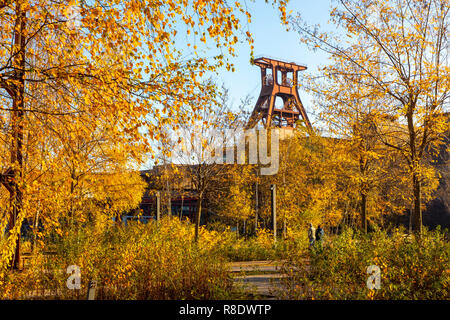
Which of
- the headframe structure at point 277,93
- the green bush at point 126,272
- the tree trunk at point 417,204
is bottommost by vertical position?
the green bush at point 126,272

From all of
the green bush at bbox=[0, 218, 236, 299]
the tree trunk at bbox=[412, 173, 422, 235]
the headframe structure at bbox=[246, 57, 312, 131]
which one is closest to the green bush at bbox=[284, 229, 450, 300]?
the green bush at bbox=[0, 218, 236, 299]

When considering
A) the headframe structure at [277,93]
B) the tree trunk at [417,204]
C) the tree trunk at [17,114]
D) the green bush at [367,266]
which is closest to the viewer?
the green bush at [367,266]

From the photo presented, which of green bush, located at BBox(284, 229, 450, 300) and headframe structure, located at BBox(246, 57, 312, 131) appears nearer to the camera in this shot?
green bush, located at BBox(284, 229, 450, 300)

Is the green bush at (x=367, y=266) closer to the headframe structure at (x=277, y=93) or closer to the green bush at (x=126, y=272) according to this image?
the green bush at (x=126, y=272)

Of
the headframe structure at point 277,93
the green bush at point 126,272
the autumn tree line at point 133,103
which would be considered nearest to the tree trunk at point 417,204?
the autumn tree line at point 133,103

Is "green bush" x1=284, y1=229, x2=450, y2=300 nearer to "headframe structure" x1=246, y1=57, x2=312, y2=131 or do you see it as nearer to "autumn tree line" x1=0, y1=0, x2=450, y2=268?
"autumn tree line" x1=0, y1=0, x2=450, y2=268

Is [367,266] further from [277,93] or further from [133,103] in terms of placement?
[277,93]

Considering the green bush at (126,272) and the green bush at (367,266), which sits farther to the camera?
the green bush at (126,272)

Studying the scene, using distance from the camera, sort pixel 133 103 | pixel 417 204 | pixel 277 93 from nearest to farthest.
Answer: pixel 133 103
pixel 417 204
pixel 277 93

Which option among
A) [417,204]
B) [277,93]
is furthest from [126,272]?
[277,93]

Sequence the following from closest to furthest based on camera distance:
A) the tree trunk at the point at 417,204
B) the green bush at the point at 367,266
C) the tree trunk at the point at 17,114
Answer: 1. the green bush at the point at 367,266
2. the tree trunk at the point at 17,114
3. the tree trunk at the point at 417,204

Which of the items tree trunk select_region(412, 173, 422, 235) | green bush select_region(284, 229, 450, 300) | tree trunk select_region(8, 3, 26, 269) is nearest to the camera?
green bush select_region(284, 229, 450, 300)
